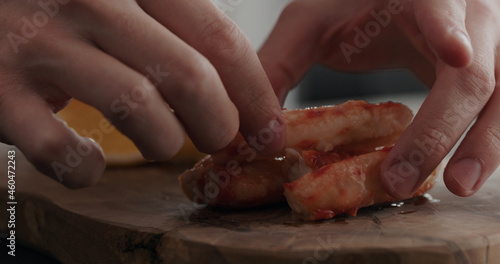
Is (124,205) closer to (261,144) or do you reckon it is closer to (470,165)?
(261,144)

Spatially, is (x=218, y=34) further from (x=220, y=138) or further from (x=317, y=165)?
(x=317, y=165)

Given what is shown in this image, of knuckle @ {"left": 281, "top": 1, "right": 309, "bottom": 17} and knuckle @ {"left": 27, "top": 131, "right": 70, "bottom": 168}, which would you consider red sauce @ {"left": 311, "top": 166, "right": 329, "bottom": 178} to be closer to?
knuckle @ {"left": 27, "top": 131, "right": 70, "bottom": 168}

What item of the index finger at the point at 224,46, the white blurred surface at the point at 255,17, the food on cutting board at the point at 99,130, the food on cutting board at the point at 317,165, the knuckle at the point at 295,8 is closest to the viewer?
the index finger at the point at 224,46

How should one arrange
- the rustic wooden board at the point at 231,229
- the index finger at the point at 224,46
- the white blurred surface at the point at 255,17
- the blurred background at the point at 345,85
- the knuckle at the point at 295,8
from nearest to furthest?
the rustic wooden board at the point at 231,229 → the index finger at the point at 224,46 → the knuckle at the point at 295,8 → the white blurred surface at the point at 255,17 → the blurred background at the point at 345,85

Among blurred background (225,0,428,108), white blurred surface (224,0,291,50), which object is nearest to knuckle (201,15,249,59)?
white blurred surface (224,0,291,50)

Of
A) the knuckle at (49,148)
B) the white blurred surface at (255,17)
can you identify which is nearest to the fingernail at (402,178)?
the knuckle at (49,148)

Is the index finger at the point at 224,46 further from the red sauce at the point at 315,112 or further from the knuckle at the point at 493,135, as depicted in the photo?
the knuckle at the point at 493,135

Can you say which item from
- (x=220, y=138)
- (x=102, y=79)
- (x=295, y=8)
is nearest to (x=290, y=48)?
(x=295, y=8)
